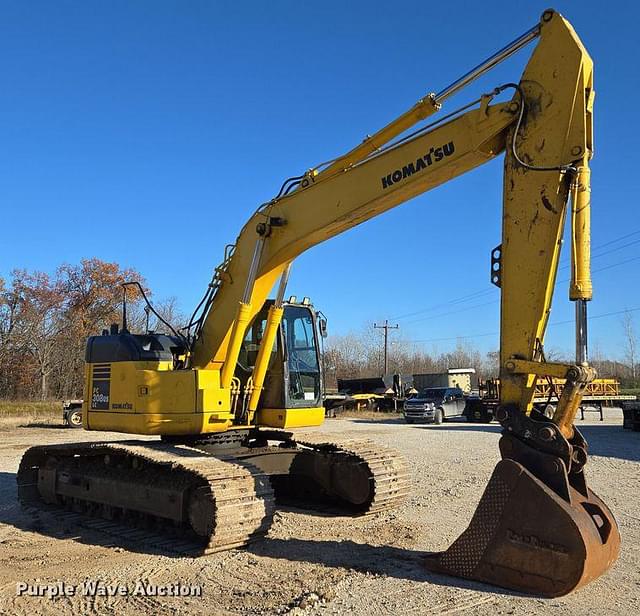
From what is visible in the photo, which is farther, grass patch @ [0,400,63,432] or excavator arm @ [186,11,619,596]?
grass patch @ [0,400,63,432]

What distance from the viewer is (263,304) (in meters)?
9.05

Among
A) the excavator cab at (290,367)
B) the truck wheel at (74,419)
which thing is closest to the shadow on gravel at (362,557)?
the excavator cab at (290,367)

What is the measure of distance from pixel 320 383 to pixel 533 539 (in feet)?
14.7

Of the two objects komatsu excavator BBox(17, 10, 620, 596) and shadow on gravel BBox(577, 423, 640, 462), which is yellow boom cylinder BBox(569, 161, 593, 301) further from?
shadow on gravel BBox(577, 423, 640, 462)

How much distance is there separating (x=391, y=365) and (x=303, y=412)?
8225cm

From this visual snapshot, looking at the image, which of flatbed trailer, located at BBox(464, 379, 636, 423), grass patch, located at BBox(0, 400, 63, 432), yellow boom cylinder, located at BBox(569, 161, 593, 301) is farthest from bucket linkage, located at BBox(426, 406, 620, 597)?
grass patch, located at BBox(0, 400, 63, 432)

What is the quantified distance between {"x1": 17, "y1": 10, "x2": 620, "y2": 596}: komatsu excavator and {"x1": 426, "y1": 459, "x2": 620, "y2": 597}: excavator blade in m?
0.01

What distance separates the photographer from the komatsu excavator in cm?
564

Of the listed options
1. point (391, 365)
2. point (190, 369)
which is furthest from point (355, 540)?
point (391, 365)

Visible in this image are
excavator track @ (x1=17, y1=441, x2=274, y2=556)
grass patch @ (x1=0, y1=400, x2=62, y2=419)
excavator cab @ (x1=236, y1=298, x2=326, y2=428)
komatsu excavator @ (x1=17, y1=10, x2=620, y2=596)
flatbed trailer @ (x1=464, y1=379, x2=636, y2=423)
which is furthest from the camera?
grass patch @ (x1=0, y1=400, x2=62, y2=419)

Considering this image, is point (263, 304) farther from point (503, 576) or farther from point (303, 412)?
point (503, 576)

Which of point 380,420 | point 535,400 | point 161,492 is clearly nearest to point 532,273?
point 161,492

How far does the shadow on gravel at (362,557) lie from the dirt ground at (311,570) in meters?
0.01

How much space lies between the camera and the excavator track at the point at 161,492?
23.3ft
